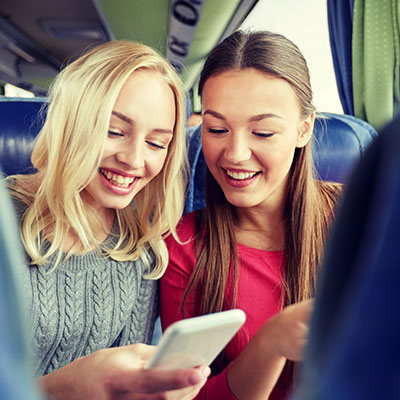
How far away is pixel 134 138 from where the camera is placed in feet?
3.36

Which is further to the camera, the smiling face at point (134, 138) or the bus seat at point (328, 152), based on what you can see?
the bus seat at point (328, 152)

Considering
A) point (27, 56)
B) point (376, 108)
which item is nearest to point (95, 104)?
point (376, 108)

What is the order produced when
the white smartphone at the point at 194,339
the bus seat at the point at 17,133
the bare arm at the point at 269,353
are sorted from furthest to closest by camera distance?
the bus seat at the point at 17,133
the bare arm at the point at 269,353
the white smartphone at the point at 194,339

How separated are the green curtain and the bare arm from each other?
5.11ft

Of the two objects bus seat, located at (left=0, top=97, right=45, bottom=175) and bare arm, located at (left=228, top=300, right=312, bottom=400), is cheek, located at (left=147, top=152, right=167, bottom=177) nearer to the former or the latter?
bare arm, located at (left=228, top=300, right=312, bottom=400)

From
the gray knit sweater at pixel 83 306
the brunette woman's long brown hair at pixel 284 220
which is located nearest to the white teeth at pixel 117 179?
the gray knit sweater at pixel 83 306

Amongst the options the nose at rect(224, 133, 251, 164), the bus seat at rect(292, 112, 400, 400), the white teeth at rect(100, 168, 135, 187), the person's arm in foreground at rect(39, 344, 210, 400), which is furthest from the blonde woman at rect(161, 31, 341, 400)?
the bus seat at rect(292, 112, 400, 400)

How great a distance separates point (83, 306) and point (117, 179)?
0.32 metres

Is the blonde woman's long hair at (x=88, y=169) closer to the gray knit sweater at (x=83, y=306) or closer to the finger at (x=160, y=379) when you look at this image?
the gray knit sweater at (x=83, y=306)

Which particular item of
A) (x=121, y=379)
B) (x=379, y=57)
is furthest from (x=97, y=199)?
(x=379, y=57)

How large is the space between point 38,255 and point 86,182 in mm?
195

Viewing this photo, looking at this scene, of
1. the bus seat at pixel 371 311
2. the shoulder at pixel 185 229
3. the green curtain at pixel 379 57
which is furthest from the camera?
the green curtain at pixel 379 57

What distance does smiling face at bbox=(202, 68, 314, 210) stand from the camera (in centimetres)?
110

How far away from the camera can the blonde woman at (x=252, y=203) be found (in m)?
1.11
